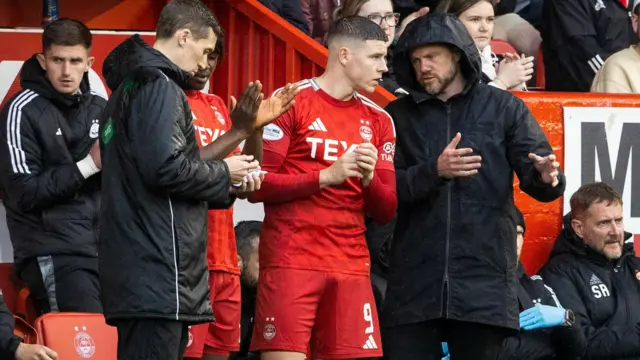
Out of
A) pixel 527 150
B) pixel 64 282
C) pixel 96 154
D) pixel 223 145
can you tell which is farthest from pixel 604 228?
pixel 223 145

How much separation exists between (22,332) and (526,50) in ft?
17.9

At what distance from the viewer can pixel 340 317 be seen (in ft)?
22.3

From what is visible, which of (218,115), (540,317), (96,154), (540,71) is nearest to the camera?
(218,115)

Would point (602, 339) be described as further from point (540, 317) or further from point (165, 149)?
point (165, 149)

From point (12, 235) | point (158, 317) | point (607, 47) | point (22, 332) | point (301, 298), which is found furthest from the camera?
point (607, 47)

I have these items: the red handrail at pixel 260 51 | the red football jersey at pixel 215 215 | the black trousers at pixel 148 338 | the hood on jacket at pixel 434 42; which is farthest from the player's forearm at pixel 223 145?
the red handrail at pixel 260 51

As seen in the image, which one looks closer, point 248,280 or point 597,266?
point 248,280

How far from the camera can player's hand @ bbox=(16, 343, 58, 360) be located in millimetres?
6672

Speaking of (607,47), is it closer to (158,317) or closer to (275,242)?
(275,242)

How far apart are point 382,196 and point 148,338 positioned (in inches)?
64.1

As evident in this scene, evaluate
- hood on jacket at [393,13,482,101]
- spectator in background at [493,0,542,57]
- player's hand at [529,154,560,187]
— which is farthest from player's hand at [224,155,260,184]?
spectator in background at [493,0,542,57]

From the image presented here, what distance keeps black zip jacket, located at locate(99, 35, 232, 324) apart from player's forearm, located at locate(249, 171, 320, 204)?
82 cm

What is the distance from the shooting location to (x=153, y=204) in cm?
575

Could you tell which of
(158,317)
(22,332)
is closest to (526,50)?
(22,332)
